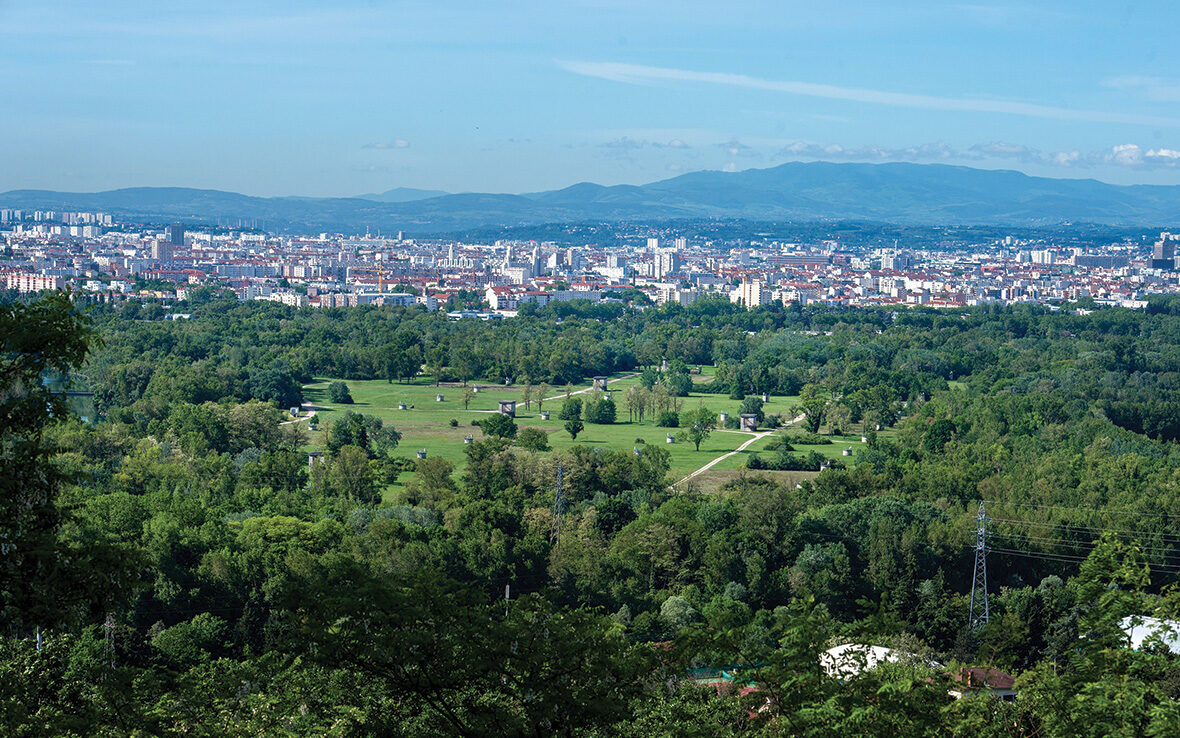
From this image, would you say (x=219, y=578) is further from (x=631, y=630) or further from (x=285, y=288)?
(x=285, y=288)

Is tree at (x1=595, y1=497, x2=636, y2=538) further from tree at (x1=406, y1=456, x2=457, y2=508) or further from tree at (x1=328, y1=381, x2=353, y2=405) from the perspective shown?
tree at (x1=328, y1=381, x2=353, y2=405)

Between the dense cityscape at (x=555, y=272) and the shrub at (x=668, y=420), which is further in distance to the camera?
the dense cityscape at (x=555, y=272)

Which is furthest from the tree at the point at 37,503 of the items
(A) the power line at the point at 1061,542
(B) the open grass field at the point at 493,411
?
(B) the open grass field at the point at 493,411

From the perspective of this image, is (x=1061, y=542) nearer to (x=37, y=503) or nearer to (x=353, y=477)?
(x=353, y=477)

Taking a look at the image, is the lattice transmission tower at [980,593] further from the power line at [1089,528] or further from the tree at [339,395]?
the tree at [339,395]

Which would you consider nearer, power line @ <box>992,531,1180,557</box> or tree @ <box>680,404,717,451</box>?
power line @ <box>992,531,1180,557</box>

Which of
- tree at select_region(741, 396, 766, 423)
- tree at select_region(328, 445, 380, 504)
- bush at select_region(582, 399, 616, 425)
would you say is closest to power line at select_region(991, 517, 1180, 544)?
tree at select_region(328, 445, 380, 504)

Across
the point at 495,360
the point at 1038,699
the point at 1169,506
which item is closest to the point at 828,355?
the point at 495,360
